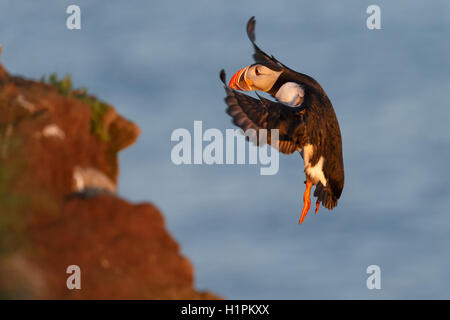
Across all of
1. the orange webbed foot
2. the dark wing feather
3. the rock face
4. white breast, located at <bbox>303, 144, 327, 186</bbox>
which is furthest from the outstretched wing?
the rock face

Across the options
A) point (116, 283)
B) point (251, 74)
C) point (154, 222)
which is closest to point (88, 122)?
point (154, 222)

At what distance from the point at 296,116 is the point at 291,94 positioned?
0.87m

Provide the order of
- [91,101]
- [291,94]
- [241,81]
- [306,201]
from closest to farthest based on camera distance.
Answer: [91,101], [291,94], [306,201], [241,81]

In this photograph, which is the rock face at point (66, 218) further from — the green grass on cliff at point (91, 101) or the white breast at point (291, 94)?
the white breast at point (291, 94)

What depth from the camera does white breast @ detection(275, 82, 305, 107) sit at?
1205cm

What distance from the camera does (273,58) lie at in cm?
1288

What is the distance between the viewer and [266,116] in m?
11.2

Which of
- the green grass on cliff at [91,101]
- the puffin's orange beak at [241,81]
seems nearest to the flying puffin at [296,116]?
the puffin's orange beak at [241,81]

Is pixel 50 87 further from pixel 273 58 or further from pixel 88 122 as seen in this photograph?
pixel 273 58

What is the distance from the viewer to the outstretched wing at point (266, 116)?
11.1 m

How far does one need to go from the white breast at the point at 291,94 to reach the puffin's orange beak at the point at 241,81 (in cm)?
100

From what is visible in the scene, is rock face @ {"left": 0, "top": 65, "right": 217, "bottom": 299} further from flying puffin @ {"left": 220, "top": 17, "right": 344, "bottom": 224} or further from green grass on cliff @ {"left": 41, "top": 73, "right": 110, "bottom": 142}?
flying puffin @ {"left": 220, "top": 17, "right": 344, "bottom": 224}

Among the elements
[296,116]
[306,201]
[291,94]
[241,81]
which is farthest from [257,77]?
[306,201]

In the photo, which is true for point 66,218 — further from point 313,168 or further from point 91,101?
point 313,168
